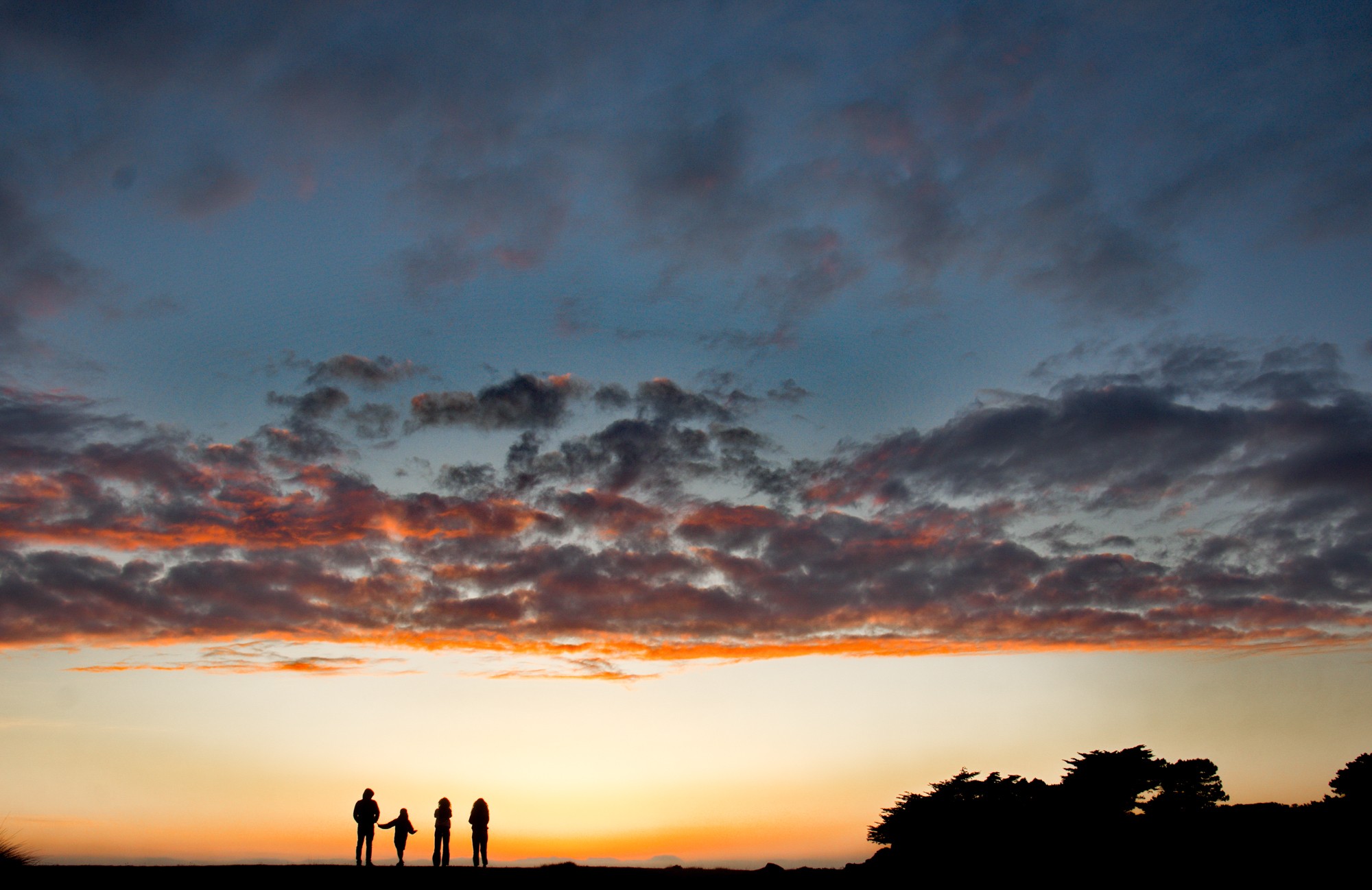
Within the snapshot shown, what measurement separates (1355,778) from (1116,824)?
60.9 ft

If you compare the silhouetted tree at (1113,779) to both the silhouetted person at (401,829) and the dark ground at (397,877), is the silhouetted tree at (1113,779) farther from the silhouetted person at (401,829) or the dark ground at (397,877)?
the silhouetted person at (401,829)

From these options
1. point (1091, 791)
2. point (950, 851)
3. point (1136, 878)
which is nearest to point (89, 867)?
point (950, 851)

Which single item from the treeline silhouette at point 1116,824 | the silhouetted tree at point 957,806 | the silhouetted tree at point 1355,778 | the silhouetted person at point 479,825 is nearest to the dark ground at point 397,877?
the silhouetted person at point 479,825

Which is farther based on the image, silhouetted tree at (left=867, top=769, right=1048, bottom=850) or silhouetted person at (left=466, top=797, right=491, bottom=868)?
silhouetted tree at (left=867, top=769, right=1048, bottom=850)

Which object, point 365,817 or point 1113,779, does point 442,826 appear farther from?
point 1113,779

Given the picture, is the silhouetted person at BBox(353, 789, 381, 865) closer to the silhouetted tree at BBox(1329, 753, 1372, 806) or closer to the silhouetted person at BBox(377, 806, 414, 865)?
the silhouetted person at BBox(377, 806, 414, 865)

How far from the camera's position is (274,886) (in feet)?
72.7

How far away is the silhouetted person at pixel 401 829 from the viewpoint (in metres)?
28.5

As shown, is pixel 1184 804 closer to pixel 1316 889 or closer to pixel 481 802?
pixel 1316 889

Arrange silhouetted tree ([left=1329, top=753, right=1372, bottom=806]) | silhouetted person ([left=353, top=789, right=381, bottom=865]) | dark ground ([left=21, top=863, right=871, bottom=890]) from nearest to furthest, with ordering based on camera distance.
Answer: dark ground ([left=21, top=863, right=871, bottom=890])
silhouetted person ([left=353, top=789, right=381, bottom=865])
silhouetted tree ([left=1329, top=753, right=1372, bottom=806])

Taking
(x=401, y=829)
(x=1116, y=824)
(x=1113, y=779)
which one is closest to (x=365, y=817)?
(x=401, y=829)

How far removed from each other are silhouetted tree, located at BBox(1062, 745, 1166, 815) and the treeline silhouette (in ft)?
0.22

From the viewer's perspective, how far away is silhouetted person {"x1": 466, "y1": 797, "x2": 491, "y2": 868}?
28797mm

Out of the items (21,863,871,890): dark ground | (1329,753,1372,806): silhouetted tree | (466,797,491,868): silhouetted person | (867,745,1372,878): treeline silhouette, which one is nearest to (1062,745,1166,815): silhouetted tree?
(867,745,1372,878): treeline silhouette
